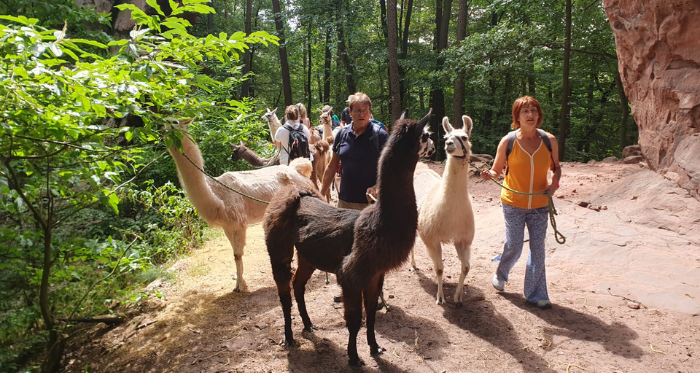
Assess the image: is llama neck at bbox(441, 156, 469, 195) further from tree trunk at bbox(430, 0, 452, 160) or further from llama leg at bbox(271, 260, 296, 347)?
tree trunk at bbox(430, 0, 452, 160)

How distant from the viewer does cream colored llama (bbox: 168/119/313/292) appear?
4.21 meters

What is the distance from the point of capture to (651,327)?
3.74m

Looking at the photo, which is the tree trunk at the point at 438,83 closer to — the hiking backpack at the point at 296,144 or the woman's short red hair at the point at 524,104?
the hiking backpack at the point at 296,144

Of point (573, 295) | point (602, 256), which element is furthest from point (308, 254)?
point (602, 256)

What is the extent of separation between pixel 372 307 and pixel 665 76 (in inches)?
278

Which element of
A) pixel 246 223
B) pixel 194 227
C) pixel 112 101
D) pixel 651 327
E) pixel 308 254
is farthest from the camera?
pixel 194 227

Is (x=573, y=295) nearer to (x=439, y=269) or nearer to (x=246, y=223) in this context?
(x=439, y=269)

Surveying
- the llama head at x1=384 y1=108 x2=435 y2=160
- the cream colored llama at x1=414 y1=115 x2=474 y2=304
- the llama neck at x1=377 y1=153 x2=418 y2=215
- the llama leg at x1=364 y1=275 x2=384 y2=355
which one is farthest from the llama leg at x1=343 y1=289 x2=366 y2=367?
the cream colored llama at x1=414 y1=115 x2=474 y2=304

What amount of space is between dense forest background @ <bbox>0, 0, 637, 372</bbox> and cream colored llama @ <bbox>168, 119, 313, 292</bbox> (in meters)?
0.36

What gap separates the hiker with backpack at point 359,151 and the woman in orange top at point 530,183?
3.90 feet

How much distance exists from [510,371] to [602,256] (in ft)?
9.96

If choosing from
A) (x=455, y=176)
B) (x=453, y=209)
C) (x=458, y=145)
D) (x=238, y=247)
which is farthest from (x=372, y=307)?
(x=238, y=247)

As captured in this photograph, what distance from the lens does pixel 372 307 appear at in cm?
315

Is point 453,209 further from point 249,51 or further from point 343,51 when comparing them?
point 249,51
